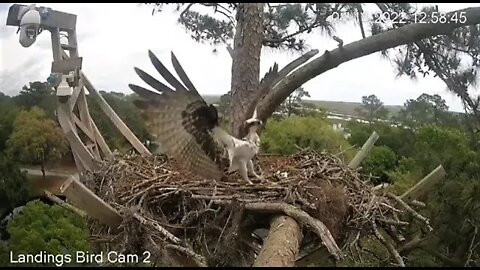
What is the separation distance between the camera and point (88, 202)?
141cm

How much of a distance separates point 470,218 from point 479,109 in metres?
1.01

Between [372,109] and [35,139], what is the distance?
3684 mm

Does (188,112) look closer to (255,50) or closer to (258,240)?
(258,240)

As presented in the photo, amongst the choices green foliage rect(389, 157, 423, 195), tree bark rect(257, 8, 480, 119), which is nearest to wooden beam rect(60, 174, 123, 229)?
tree bark rect(257, 8, 480, 119)

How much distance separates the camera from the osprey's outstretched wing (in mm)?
1409

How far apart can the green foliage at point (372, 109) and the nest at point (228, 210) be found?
3358 mm

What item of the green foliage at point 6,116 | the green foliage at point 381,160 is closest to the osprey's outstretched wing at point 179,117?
the green foliage at point 6,116

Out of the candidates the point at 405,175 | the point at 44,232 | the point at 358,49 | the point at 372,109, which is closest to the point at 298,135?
the point at 405,175

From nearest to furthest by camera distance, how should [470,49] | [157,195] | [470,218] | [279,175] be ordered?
[157,195]
[279,175]
[470,49]
[470,218]

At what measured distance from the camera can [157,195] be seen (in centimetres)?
162

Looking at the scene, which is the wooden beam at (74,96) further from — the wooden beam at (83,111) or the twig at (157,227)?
the twig at (157,227)

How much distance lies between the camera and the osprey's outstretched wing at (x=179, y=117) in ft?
4.62

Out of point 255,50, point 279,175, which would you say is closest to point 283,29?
point 255,50

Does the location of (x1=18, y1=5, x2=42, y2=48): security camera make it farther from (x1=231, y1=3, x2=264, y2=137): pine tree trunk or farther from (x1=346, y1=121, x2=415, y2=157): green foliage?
(x1=346, y1=121, x2=415, y2=157): green foliage
